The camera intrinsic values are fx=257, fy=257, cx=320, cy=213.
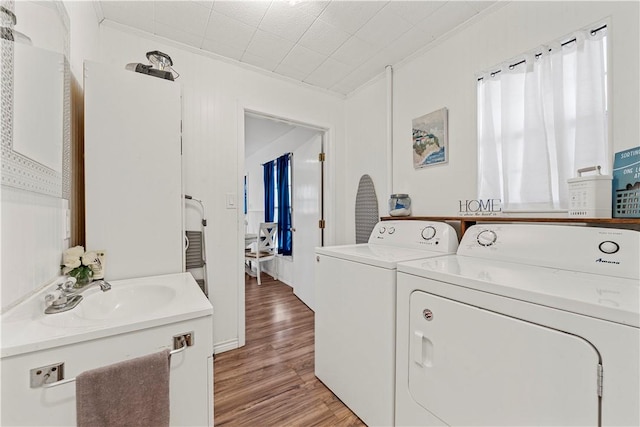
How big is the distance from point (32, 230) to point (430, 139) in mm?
2304

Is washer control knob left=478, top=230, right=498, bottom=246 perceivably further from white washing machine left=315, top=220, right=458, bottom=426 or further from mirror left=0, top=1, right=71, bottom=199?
mirror left=0, top=1, right=71, bottom=199

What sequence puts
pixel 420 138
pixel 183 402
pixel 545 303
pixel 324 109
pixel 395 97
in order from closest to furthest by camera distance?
1. pixel 545 303
2. pixel 183 402
3. pixel 420 138
4. pixel 395 97
5. pixel 324 109

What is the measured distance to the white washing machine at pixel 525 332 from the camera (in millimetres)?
667

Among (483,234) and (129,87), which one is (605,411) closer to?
(483,234)

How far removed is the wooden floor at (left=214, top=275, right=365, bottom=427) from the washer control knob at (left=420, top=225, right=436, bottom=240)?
114 cm

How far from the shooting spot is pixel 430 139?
2.06 metres

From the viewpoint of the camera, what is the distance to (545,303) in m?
0.76

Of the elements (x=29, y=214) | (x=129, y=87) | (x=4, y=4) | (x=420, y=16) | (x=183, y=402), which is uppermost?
(x=420, y=16)

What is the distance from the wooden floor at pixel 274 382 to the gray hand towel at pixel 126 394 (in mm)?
803

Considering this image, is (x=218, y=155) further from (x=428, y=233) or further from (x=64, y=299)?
(x=428, y=233)

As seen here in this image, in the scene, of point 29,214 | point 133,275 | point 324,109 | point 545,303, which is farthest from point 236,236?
point 545,303

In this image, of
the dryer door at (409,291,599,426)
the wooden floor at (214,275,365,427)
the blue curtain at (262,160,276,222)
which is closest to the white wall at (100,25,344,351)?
the wooden floor at (214,275,365,427)

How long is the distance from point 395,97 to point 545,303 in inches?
82.6

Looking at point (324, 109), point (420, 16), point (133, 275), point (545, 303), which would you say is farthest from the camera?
point (324, 109)
